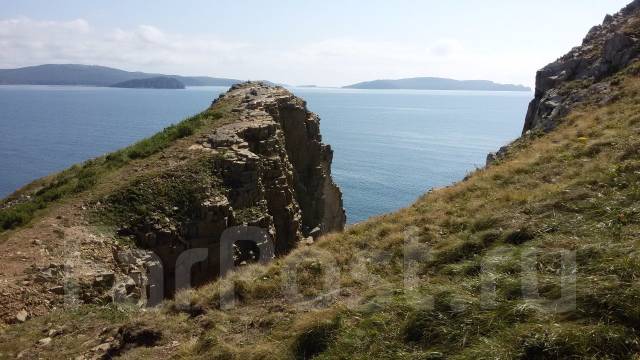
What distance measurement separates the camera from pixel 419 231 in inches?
559

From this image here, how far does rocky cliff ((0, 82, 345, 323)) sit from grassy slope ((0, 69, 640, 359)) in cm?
277

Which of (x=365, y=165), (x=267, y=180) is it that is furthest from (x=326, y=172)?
(x=365, y=165)

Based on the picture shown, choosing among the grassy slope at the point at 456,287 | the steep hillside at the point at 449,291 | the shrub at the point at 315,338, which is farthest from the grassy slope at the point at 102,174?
the shrub at the point at 315,338

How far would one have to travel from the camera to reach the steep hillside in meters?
8.08

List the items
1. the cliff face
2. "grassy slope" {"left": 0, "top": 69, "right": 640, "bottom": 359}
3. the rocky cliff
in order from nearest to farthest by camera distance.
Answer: "grassy slope" {"left": 0, "top": 69, "right": 640, "bottom": 359}
the rocky cliff
the cliff face

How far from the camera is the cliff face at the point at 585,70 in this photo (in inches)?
1043

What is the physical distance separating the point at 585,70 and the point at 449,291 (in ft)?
88.9

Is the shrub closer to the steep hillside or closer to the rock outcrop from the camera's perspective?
the steep hillside

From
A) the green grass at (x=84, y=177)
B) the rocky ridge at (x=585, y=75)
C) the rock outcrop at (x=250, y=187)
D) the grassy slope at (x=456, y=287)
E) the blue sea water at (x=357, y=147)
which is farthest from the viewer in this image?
the blue sea water at (x=357, y=147)

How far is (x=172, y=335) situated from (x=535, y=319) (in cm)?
795

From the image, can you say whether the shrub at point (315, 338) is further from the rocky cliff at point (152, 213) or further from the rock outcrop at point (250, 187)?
the rock outcrop at point (250, 187)

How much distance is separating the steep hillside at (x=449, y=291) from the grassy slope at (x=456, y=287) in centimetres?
3

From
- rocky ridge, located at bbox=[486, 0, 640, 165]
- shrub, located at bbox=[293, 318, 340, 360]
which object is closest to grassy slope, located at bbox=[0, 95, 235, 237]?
shrub, located at bbox=[293, 318, 340, 360]

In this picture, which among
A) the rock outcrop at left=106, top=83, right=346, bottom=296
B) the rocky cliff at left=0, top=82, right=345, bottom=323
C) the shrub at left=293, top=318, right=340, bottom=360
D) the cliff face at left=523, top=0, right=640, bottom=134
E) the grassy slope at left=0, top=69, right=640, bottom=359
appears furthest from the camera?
the cliff face at left=523, top=0, right=640, bottom=134
